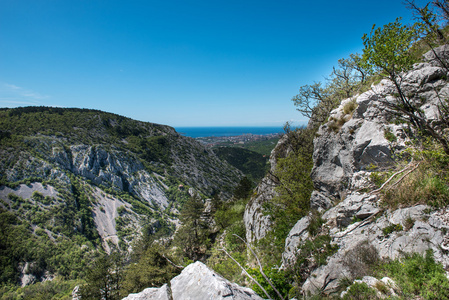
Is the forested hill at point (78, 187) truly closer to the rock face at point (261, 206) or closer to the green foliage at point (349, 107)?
the rock face at point (261, 206)

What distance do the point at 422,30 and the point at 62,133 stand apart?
506 ft

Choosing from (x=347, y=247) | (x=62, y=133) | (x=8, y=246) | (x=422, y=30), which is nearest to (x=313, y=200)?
(x=347, y=247)

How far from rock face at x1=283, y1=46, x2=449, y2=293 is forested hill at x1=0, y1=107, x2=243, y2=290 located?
73.9 meters

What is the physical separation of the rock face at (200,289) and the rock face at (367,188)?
13.4 ft

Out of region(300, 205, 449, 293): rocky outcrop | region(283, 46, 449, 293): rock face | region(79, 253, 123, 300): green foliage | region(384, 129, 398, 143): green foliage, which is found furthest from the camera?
region(79, 253, 123, 300): green foliage

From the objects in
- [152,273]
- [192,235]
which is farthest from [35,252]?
[152,273]

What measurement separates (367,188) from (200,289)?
25.6 feet

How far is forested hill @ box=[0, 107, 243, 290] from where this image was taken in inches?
2534

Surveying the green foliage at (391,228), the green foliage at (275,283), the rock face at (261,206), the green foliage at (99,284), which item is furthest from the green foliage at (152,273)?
the green foliage at (391,228)

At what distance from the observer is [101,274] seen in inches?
1035

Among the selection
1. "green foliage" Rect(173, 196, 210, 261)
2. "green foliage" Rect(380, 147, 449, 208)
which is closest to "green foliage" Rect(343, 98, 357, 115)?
"green foliage" Rect(380, 147, 449, 208)

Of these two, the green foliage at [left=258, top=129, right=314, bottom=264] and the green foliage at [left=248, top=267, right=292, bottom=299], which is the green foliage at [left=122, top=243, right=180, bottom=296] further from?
the green foliage at [left=248, top=267, right=292, bottom=299]

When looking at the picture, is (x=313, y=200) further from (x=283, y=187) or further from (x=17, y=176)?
(x=17, y=176)

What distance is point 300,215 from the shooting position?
48.9ft
